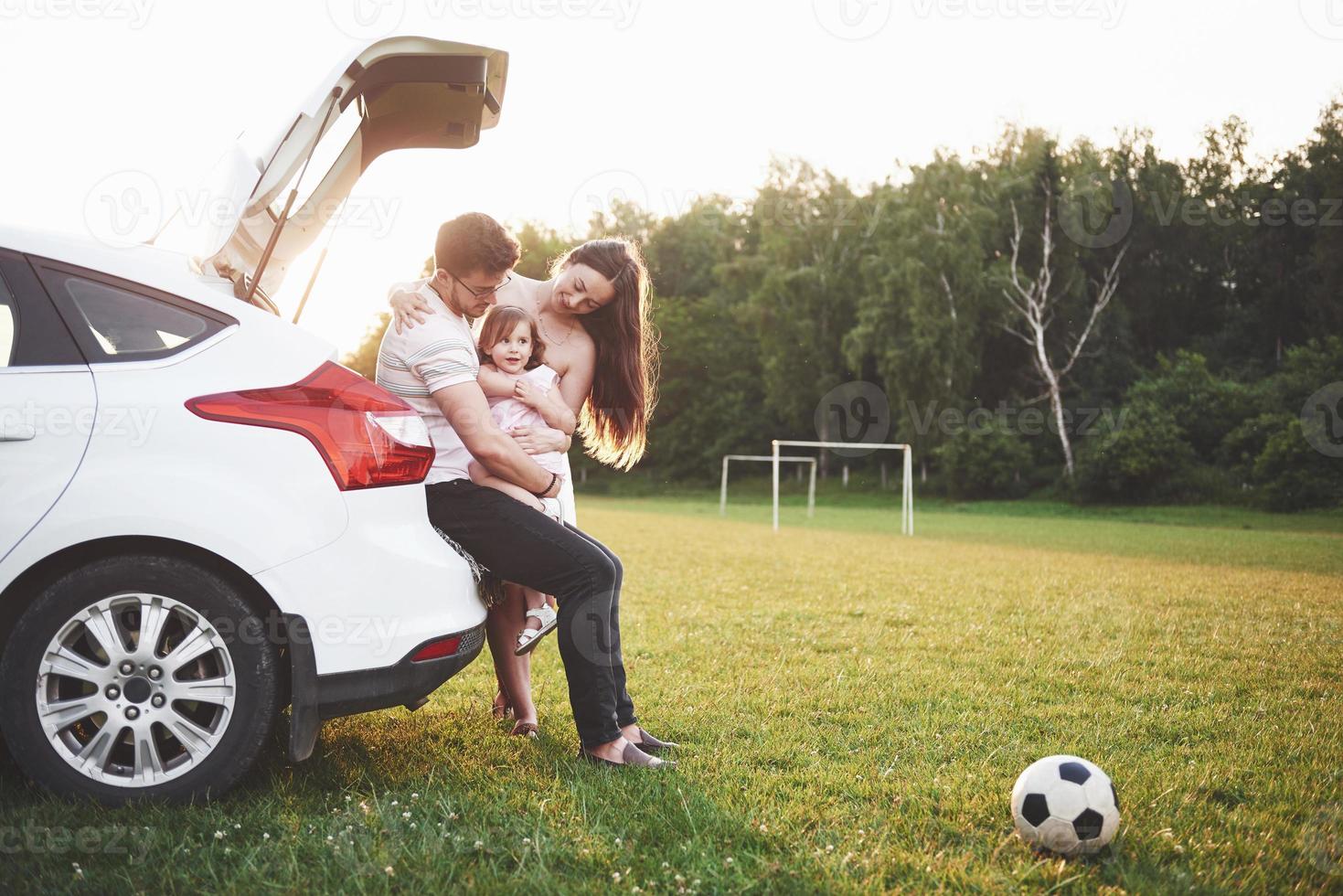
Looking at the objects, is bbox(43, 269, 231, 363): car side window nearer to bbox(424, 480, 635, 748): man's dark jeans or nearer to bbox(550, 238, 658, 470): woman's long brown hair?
bbox(424, 480, 635, 748): man's dark jeans

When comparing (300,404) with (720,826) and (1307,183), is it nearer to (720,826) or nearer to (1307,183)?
(720,826)

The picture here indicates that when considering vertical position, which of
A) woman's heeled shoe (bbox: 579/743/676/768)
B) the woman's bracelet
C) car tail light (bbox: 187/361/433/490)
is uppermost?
car tail light (bbox: 187/361/433/490)

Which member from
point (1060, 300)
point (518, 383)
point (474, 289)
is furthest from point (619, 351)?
point (1060, 300)

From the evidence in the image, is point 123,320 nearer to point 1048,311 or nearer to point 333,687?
point 333,687

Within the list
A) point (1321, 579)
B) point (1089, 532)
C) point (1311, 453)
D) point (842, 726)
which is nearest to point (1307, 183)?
point (1311, 453)

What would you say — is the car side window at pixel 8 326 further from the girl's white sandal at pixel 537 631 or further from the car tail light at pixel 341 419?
the girl's white sandal at pixel 537 631

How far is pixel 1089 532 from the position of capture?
60.0 ft

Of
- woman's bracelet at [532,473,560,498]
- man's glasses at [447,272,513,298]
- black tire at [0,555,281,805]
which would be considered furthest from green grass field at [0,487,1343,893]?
man's glasses at [447,272,513,298]

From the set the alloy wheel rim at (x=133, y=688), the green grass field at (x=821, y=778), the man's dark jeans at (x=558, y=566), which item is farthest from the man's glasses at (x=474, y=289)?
the green grass field at (x=821, y=778)

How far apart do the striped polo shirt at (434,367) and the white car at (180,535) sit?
37 cm

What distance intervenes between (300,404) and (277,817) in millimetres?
1250

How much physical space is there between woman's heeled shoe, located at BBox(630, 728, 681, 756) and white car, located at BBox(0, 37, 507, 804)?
3.26ft

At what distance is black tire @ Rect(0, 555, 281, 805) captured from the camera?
104 inches

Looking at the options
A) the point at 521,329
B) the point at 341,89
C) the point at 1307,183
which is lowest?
the point at 521,329
